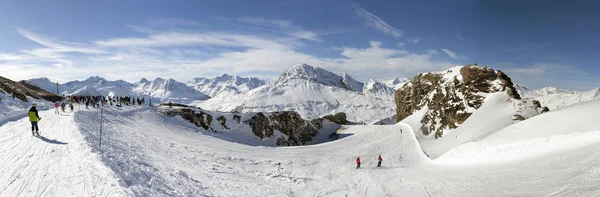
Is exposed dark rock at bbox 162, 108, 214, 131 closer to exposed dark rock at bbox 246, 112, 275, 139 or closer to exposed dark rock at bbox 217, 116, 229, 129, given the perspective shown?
exposed dark rock at bbox 217, 116, 229, 129

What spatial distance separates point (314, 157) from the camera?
109ft

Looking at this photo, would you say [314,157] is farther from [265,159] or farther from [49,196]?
[49,196]

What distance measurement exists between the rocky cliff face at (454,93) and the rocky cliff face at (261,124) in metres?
28.1

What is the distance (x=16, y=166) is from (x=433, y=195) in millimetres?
21787

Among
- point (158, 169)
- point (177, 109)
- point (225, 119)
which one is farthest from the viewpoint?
point (225, 119)

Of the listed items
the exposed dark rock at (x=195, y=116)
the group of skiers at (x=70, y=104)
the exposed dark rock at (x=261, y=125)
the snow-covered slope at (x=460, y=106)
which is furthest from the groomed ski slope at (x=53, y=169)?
the exposed dark rock at (x=261, y=125)

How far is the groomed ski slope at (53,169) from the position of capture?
10414 mm

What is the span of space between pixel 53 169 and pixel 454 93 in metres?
73.5

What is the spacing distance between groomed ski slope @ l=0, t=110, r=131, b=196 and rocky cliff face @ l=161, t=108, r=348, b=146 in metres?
37.3

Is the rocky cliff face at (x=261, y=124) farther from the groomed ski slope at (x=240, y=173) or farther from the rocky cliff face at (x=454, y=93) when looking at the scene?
the groomed ski slope at (x=240, y=173)

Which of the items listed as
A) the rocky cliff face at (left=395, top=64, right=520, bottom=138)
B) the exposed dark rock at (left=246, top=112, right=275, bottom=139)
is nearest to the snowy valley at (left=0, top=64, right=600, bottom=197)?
the rocky cliff face at (left=395, top=64, right=520, bottom=138)

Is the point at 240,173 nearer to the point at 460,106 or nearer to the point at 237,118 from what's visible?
the point at 237,118

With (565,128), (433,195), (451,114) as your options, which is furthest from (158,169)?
(451,114)

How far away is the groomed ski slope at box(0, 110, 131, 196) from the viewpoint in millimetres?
10414
